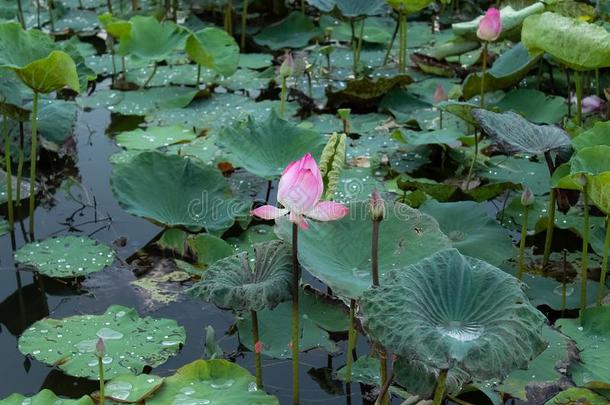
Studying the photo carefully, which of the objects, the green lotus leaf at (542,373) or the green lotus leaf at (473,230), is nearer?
the green lotus leaf at (542,373)

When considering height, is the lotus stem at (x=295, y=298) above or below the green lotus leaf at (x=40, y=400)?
above

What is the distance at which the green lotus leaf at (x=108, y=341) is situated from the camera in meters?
2.19

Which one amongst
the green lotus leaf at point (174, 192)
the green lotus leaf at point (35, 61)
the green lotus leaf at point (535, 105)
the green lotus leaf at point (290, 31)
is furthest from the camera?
the green lotus leaf at point (290, 31)

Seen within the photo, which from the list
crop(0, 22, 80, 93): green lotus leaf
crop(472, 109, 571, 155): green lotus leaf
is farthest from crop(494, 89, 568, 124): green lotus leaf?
crop(0, 22, 80, 93): green lotus leaf

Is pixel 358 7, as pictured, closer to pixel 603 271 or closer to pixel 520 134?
pixel 520 134

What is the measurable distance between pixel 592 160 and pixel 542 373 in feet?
1.78

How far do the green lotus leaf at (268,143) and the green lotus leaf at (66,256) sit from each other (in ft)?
1.74

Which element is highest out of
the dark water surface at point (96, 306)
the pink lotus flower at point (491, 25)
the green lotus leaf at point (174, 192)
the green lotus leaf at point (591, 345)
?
the pink lotus flower at point (491, 25)

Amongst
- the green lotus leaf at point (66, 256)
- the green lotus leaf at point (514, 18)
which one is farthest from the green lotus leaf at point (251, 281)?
the green lotus leaf at point (514, 18)

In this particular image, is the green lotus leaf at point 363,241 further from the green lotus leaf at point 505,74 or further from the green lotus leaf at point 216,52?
the green lotus leaf at point 216,52

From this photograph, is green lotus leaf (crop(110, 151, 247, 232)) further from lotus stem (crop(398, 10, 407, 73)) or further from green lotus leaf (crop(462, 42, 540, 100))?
lotus stem (crop(398, 10, 407, 73))

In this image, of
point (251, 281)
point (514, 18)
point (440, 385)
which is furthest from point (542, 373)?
point (514, 18)

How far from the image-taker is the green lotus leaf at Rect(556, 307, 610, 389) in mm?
2070

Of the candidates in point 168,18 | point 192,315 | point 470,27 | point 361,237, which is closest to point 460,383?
point 361,237
